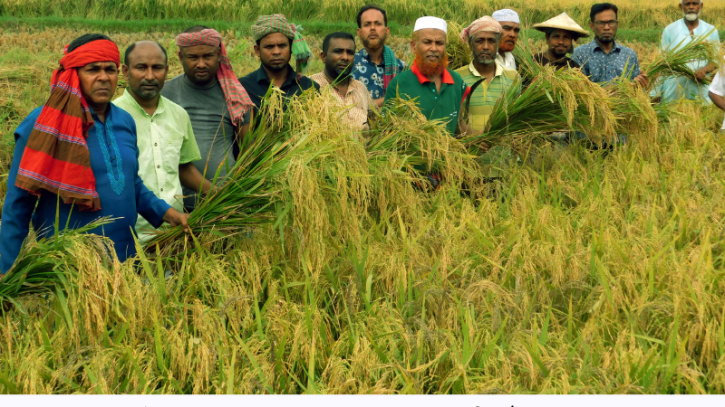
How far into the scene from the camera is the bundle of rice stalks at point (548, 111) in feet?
12.5

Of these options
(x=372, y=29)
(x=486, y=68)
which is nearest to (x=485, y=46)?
(x=486, y=68)

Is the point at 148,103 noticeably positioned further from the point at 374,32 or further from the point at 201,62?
the point at 374,32

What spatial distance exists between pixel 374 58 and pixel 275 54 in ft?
2.88

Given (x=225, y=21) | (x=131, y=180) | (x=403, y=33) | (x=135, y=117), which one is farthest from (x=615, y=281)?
(x=225, y=21)

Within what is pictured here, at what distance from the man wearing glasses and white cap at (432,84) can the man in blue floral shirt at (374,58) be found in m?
0.42

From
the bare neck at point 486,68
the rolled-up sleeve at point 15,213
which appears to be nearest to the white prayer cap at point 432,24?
the bare neck at point 486,68

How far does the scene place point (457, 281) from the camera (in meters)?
2.76

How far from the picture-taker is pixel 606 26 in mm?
4934

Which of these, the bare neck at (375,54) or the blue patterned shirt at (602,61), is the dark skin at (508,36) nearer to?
the blue patterned shirt at (602,61)

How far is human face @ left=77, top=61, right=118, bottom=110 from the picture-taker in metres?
2.59

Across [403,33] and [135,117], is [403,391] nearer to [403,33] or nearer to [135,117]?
[135,117]

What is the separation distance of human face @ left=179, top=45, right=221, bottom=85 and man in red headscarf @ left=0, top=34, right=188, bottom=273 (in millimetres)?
667

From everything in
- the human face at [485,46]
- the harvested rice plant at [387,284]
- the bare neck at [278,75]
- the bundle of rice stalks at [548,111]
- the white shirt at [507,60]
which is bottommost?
the harvested rice plant at [387,284]

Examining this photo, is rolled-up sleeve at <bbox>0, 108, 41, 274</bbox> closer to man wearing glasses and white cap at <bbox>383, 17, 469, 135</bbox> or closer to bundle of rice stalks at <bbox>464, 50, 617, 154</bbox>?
man wearing glasses and white cap at <bbox>383, 17, 469, 135</bbox>
